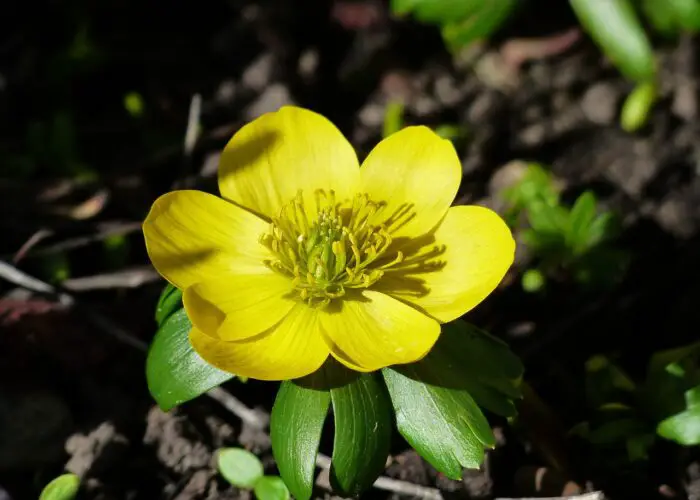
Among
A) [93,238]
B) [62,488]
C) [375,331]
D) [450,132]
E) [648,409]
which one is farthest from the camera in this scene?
[450,132]

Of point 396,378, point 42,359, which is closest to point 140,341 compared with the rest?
point 42,359

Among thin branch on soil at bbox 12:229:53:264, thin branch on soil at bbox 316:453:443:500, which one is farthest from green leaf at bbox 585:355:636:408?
thin branch on soil at bbox 12:229:53:264

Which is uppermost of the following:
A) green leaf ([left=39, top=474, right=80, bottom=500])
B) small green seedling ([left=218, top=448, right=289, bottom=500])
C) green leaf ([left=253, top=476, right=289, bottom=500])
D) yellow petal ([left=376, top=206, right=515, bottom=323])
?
green leaf ([left=39, top=474, right=80, bottom=500])

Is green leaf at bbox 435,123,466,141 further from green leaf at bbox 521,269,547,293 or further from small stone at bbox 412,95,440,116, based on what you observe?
green leaf at bbox 521,269,547,293

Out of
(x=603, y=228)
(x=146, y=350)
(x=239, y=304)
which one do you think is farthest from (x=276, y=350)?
(x=603, y=228)

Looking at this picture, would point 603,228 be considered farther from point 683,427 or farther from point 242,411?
point 242,411
